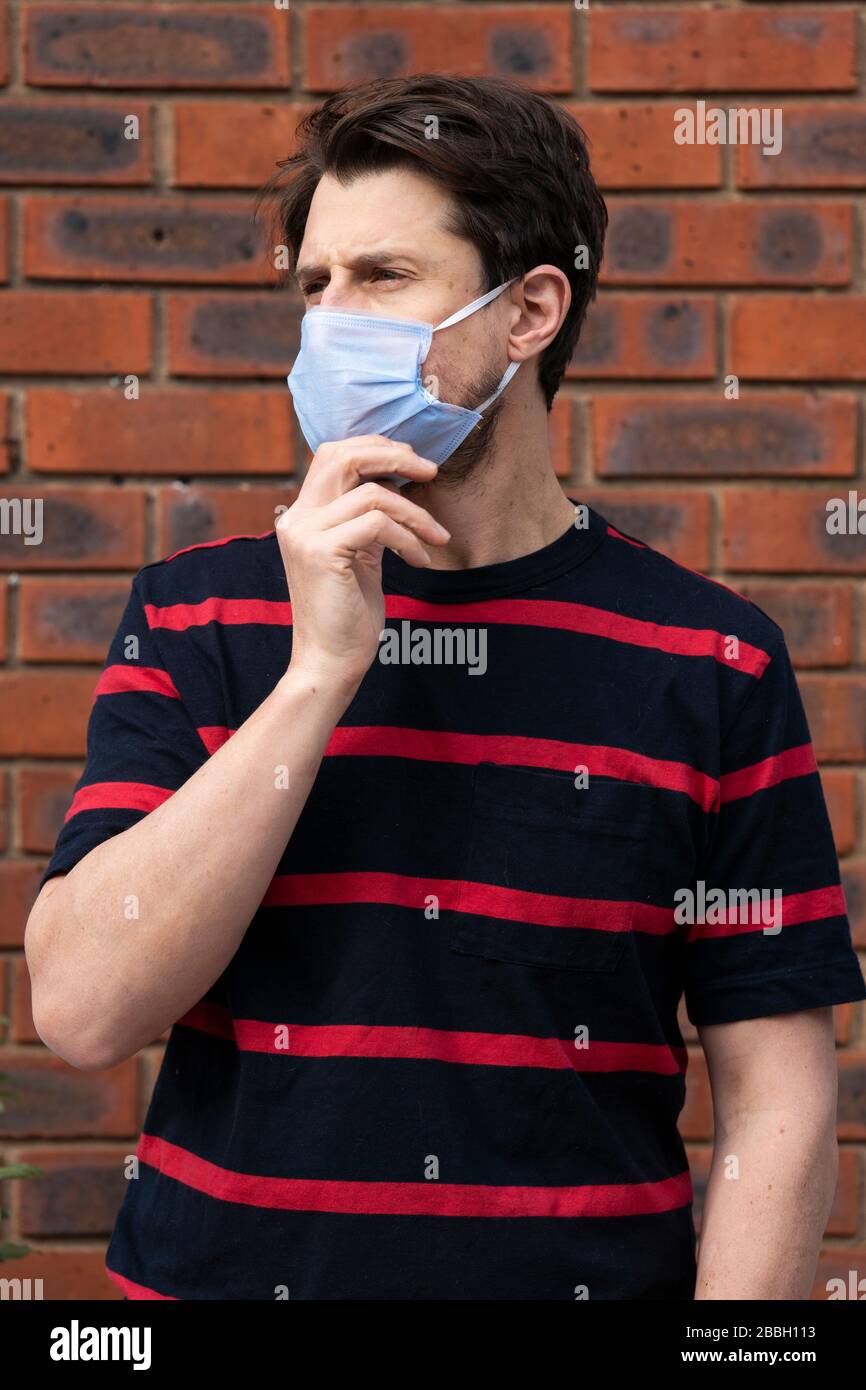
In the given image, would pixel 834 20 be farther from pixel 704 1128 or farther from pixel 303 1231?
pixel 303 1231

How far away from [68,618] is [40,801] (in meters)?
0.26

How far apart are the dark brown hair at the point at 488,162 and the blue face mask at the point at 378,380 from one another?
0.34ft

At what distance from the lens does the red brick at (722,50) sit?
1.99 meters

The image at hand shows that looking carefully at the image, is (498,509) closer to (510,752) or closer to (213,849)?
(510,752)

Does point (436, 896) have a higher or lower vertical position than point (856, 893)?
higher

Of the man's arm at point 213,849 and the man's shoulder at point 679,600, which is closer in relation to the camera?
the man's arm at point 213,849

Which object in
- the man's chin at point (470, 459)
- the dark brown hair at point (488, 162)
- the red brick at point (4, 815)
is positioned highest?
the dark brown hair at point (488, 162)

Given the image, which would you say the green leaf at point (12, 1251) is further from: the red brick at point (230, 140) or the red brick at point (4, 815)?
the red brick at point (230, 140)

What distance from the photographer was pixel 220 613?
1.42 metres

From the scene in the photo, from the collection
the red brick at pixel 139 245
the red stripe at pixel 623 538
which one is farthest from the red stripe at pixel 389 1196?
the red brick at pixel 139 245

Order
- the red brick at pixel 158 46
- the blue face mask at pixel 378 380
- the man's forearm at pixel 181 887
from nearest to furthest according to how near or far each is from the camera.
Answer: the man's forearm at pixel 181 887, the blue face mask at pixel 378 380, the red brick at pixel 158 46

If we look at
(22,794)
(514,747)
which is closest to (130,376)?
(22,794)

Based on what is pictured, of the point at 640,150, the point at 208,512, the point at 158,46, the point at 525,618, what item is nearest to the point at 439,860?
the point at 525,618

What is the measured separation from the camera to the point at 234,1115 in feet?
4.25
